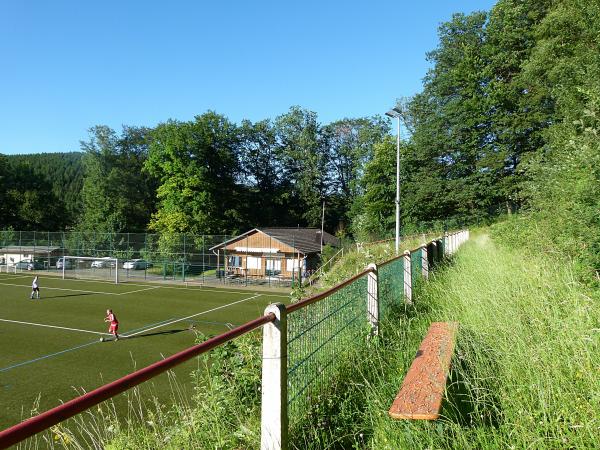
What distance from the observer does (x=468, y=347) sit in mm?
3762

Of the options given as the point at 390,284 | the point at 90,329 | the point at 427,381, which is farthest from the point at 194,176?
the point at 427,381

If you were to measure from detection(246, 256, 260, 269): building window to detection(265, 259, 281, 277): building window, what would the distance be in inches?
45.7

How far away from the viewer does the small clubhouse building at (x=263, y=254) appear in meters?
35.2

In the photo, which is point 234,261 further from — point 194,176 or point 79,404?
point 79,404

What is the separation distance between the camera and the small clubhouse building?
115 ft

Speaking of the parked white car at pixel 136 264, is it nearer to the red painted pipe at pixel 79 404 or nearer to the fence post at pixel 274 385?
the fence post at pixel 274 385

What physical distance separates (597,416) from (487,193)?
124 ft

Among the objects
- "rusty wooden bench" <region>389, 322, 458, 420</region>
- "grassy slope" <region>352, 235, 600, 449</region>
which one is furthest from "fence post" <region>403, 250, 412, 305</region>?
"rusty wooden bench" <region>389, 322, 458, 420</region>

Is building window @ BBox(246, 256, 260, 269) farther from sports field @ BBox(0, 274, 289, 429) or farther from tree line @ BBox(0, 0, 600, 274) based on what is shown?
tree line @ BBox(0, 0, 600, 274)

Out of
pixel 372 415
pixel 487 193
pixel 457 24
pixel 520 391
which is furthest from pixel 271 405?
pixel 457 24

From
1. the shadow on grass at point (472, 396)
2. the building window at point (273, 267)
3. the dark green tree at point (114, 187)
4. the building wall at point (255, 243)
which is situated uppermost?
the dark green tree at point (114, 187)

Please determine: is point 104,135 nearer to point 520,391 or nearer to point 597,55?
point 597,55

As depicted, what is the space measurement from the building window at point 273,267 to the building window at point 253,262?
116cm

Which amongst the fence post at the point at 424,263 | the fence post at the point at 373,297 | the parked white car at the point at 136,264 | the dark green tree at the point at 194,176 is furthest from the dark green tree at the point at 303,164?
the fence post at the point at 373,297
